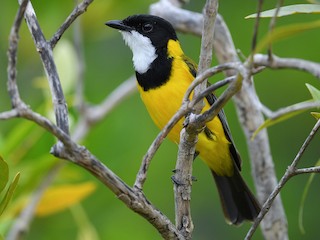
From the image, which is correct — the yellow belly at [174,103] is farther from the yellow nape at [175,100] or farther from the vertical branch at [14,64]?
the vertical branch at [14,64]

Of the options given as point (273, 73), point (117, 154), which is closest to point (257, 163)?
point (117, 154)

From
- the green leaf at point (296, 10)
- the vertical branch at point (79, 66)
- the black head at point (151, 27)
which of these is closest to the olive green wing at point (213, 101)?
the black head at point (151, 27)

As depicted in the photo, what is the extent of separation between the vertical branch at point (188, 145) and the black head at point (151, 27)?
1.28m

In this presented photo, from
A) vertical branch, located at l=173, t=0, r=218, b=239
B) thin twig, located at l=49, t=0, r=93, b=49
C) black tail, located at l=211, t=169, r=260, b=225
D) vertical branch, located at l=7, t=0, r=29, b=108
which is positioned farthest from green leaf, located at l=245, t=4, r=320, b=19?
black tail, located at l=211, t=169, r=260, b=225

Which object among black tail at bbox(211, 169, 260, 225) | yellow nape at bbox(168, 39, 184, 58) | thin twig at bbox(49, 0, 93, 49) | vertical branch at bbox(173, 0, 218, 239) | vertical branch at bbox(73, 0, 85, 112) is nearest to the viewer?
thin twig at bbox(49, 0, 93, 49)

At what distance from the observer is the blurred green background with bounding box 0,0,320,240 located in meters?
3.45

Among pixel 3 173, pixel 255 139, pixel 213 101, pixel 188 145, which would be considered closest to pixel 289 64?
pixel 188 145

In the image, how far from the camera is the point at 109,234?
400 centimetres

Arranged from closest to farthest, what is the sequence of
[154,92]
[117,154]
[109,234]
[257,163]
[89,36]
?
[257,163]
[154,92]
[117,154]
[109,234]
[89,36]

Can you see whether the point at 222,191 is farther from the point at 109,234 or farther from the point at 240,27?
the point at 240,27

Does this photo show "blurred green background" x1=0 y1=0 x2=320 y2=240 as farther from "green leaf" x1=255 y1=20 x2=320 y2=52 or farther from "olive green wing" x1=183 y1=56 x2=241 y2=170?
"green leaf" x1=255 y1=20 x2=320 y2=52

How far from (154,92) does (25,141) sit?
62cm

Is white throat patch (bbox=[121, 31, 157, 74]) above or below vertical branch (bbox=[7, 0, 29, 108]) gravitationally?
below

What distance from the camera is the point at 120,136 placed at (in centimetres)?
377
